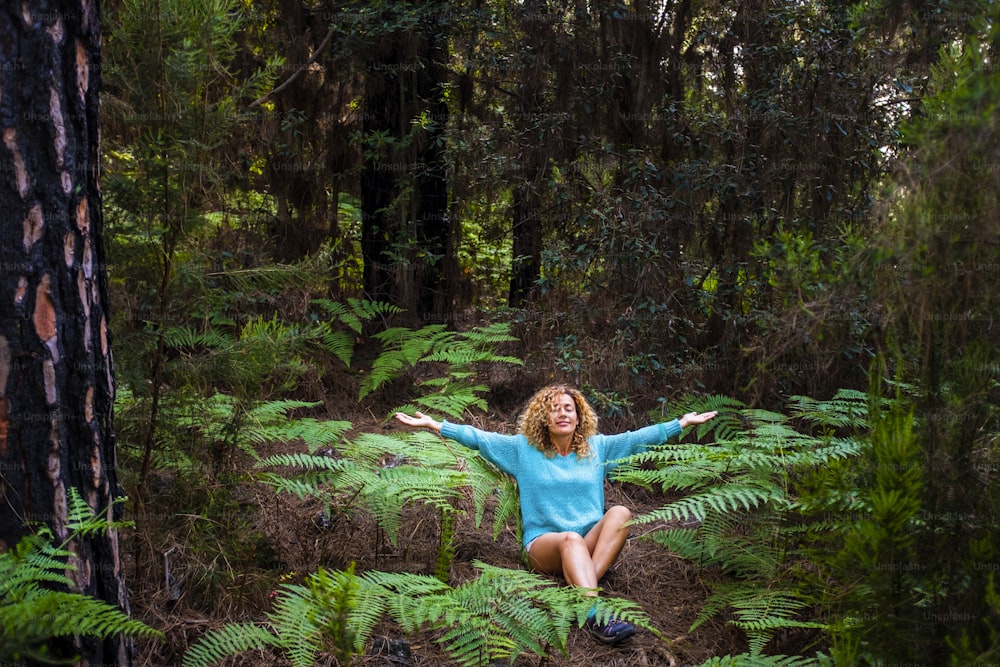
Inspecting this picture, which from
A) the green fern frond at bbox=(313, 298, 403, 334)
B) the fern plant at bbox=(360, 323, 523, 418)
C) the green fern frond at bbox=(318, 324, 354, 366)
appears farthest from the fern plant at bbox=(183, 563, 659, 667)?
the green fern frond at bbox=(313, 298, 403, 334)

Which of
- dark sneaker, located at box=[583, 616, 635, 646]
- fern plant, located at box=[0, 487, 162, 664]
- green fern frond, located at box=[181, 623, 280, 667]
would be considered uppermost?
fern plant, located at box=[0, 487, 162, 664]

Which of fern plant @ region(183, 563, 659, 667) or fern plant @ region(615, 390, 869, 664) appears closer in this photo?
fern plant @ region(183, 563, 659, 667)

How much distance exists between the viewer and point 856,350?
591 centimetres

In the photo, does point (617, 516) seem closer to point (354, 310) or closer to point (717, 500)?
point (717, 500)

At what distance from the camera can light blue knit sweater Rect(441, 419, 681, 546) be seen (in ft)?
15.0

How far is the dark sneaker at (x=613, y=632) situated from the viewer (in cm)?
389

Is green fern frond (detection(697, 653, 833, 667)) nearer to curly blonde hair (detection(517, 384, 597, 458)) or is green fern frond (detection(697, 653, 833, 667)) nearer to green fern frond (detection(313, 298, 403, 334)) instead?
curly blonde hair (detection(517, 384, 597, 458))

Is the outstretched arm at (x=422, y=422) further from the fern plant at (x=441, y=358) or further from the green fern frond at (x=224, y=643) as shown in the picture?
the green fern frond at (x=224, y=643)

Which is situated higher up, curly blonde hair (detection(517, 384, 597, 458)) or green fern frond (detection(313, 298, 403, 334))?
green fern frond (detection(313, 298, 403, 334))

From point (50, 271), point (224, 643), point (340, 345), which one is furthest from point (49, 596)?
point (340, 345)

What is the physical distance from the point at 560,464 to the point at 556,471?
0.06 m

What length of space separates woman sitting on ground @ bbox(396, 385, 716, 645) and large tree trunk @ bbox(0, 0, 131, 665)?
185 centimetres

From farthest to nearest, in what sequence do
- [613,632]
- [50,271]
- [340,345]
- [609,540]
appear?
[340,345] → [609,540] → [613,632] → [50,271]

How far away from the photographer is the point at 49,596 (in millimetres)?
2586
